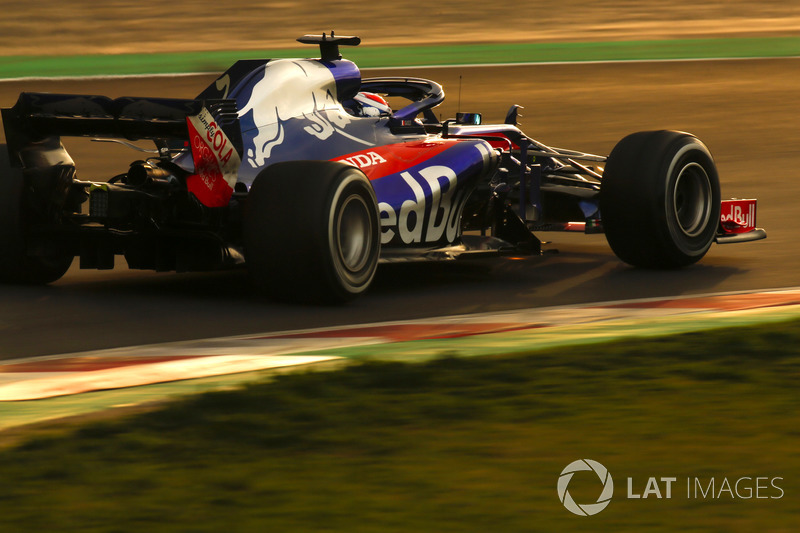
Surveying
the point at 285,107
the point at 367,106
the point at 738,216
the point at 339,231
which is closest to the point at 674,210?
the point at 738,216

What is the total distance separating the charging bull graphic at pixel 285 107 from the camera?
8.95m

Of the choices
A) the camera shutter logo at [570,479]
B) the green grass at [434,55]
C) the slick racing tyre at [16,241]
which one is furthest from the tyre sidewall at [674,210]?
the green grass at [434,55]

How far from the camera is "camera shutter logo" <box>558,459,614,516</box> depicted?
14.1ft

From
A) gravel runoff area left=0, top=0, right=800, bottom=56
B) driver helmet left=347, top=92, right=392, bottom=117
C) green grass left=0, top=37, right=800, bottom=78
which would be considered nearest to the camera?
driver helmet left=347, top=92, right=392, bottom=117

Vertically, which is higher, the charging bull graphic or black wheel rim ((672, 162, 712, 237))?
the charging bull graphic

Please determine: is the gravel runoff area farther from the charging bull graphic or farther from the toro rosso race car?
the charging bull graphic

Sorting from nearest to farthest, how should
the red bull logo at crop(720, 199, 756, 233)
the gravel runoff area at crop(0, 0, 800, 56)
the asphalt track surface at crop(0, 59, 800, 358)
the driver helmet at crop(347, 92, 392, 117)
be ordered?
1. the asphalt track surface at crop(0, 59, 800, 358)
2. the driver helmet at crop(347, 92, 392, 117)
3. the red bull logo at crop(720, 199, 756, 233)
4. the gravel runoff area at crop(0, 0, 800, 56)

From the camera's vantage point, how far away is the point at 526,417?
5.44 m

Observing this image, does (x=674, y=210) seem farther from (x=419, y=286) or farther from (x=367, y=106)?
(x=367, y=106)

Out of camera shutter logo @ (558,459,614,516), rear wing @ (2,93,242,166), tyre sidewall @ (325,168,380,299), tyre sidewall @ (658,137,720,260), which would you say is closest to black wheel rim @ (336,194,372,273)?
tyre sidewall @ (325,168,380,299)

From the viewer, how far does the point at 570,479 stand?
15.0 feet

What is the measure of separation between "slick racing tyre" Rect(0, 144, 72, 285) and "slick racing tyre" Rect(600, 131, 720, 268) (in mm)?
3683

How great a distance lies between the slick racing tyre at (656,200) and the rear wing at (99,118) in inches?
102

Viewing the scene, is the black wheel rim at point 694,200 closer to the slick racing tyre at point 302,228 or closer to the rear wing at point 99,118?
the slick racing tyre at point 302,228
